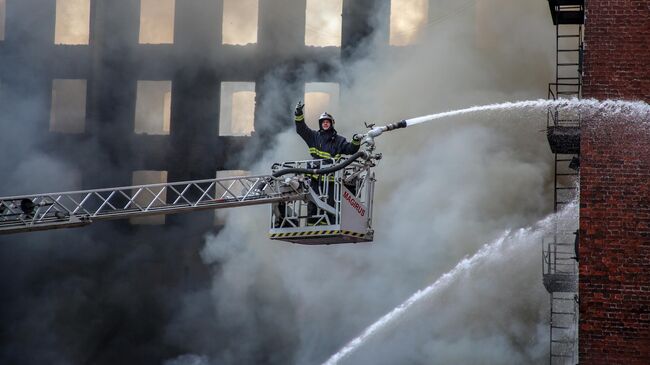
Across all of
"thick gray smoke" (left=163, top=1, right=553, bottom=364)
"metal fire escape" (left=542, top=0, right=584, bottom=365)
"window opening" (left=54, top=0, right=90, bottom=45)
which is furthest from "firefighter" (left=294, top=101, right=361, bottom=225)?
"window opening" (left=54, top=0, right=90, bottom=45)

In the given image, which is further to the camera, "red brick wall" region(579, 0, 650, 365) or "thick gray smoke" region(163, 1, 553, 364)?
"thick gray smoke" region(163, 1, 553, 364)

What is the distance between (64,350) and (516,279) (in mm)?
8949

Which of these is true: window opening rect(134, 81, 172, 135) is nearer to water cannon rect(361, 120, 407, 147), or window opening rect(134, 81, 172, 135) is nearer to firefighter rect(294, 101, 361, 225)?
firefighter rect(294, 101, 361, 225)

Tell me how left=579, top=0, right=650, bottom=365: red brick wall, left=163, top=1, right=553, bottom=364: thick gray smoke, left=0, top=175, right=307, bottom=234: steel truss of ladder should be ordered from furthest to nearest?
left=163, top=1, right=553, bottom=364: thick gray smoke, left=579, top=0, right=650, bottom=365: red brick wall, left=0, top=175, right=307, bottom=234: steel truss of ladder

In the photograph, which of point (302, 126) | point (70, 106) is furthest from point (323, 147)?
point (70, 106)

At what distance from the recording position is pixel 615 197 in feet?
41.6

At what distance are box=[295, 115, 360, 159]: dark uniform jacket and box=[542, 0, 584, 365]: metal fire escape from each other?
264 centimetres

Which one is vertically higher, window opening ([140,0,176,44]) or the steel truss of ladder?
window opening ([140,0,176,44])

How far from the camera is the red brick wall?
492 inches

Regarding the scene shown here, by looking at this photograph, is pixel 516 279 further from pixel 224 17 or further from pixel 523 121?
pixel 224 17

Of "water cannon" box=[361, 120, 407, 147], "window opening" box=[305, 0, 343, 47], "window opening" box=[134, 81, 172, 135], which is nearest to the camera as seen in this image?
"water cannon" box=[361, 120, 407, 147]

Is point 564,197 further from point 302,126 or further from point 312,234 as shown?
point 312,234

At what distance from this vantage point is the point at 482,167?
20.3 m

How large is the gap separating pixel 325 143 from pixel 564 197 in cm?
794
